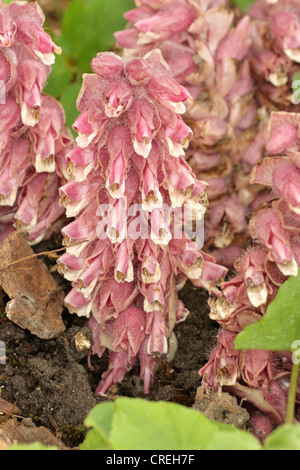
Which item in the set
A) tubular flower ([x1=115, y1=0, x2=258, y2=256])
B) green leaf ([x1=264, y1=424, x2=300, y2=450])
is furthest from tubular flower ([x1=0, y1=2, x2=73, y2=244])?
green leaf ([x1=264, y1=424, x2=300, y2=450])

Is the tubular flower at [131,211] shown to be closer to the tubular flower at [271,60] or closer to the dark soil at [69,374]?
the dark soil at [69,374]

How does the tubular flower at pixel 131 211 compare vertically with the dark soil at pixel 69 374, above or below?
above

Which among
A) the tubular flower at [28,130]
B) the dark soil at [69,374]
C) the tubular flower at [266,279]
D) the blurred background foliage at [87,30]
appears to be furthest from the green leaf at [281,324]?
the blurred background foliage at [87,30]

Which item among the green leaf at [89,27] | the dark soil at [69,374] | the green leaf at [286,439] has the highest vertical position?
→ the green leaf at [286,439]

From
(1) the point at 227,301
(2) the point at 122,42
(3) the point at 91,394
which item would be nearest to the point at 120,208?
(1) the point at 227,301

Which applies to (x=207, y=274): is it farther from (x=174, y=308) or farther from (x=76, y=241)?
(x=76, y=241)

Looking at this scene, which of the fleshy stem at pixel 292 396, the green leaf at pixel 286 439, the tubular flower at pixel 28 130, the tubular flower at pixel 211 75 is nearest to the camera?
the green leaf at pixel 286 439

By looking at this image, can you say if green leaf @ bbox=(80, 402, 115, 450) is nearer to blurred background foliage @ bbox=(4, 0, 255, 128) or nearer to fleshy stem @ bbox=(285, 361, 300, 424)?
fleshy stem @ bbox=(285, 361, 300, 424)

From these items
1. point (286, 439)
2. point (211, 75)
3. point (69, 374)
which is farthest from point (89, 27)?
point (286, 439)

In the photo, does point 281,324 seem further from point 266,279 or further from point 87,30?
point 87,30
